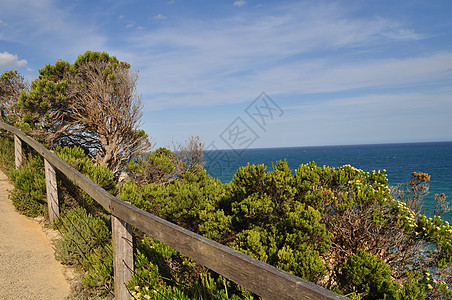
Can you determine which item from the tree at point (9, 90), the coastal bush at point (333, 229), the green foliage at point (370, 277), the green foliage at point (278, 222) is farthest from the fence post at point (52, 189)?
the tree at point (9, 90)

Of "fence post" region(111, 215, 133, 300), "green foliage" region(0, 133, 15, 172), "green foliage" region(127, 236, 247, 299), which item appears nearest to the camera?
"fence post" region(111, 215, 133, 300)

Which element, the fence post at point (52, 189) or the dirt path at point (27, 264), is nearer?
the dirt path at point (27, 264)

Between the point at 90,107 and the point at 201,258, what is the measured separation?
488 inches

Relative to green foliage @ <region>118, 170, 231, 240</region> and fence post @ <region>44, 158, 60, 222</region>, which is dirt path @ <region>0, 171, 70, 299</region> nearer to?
fence post @ <region>44, 158, 60, 222</region>

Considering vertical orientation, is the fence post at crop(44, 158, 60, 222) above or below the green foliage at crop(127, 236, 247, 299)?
above

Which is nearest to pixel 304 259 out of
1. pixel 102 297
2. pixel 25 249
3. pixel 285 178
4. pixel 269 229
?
pixel 269 229

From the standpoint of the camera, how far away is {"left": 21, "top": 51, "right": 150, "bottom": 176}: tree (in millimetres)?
12469

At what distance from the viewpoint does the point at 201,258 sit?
1762mm

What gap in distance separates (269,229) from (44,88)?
1140 centimetres

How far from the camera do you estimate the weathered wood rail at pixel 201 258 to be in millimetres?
1279

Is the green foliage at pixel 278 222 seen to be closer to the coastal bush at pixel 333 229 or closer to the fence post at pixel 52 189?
the coastal bush at pixel 333 229

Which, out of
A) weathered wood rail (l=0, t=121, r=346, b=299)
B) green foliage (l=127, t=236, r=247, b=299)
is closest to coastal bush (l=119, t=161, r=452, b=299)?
green foliage (l=127, t=236, r=247, b=299)

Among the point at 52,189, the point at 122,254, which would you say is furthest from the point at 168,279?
the point at 52,189

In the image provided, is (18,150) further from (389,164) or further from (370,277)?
(389,164)
